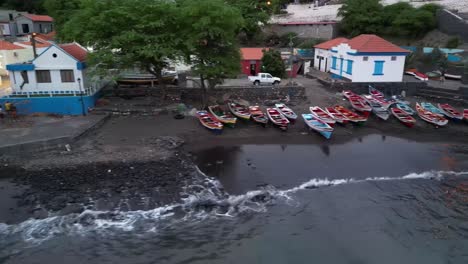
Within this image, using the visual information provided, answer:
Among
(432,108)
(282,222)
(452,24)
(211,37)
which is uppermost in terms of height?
(452,24)

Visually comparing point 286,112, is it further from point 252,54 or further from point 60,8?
point 60,8

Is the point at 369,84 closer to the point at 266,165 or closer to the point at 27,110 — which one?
the point at 266,165

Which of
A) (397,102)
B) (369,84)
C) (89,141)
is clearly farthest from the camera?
(369,84)

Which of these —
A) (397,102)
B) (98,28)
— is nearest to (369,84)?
(397,102)

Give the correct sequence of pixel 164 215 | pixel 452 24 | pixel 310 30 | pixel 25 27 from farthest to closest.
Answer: pixel 25 27 → pixel 310 30 → pixel 452 24 → pixel 164 215

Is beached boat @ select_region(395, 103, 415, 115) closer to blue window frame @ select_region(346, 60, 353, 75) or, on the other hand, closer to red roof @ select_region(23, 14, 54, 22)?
blue window frame @ select_region(346, 60, 353, 75)

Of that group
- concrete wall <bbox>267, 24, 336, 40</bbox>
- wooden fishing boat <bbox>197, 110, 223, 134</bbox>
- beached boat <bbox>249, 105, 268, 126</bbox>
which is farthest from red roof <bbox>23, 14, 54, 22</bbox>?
beached boat <bbox>249, 105, 268, 126</bbox>

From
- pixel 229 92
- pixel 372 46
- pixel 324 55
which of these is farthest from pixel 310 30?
pixel 229 92
